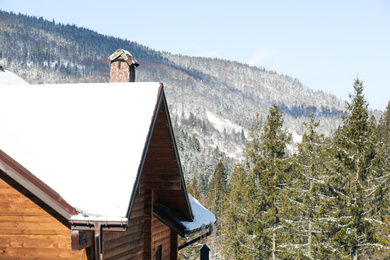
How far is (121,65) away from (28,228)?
637 centimetres

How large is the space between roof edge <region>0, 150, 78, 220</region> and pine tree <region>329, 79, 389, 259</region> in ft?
63.5

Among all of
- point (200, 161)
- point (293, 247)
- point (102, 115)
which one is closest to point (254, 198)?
point (293, 247)

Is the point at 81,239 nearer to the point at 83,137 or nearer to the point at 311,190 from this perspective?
the point at 83,137

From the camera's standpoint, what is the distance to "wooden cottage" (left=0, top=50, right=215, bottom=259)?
17.7ft

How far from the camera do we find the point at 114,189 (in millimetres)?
5598

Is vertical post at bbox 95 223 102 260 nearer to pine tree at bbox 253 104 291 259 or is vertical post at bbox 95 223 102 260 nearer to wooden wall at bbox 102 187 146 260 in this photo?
wooden wall at bbox 102 187 146 260

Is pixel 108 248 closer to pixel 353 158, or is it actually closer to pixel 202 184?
pixel 353 158

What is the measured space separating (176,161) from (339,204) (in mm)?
17306

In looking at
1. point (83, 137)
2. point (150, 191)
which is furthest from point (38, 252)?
point (150, 191)

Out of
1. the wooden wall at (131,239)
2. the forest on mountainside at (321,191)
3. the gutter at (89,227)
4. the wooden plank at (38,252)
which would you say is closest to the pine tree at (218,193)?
the forest on mountainside at (321,191)

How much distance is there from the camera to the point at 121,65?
1150 centimetres

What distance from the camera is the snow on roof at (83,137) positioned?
5.50 metres

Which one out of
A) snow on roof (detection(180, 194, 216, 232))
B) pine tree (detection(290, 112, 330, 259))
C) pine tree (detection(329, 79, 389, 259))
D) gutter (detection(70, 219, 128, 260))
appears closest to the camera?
gutter (detection(70, 219, 128, 260))

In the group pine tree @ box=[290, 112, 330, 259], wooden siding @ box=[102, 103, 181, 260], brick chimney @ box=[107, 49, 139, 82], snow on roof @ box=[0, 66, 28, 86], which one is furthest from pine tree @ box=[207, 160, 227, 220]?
wooden siding @ box=[102, 103, 181, 260]
